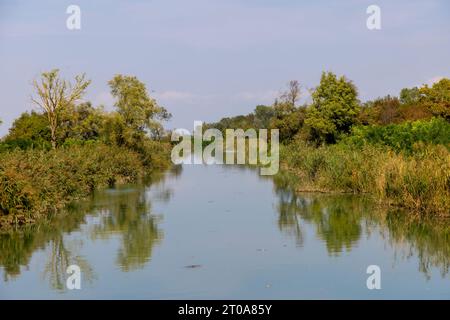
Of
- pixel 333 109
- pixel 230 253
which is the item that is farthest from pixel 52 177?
pixel 333 109

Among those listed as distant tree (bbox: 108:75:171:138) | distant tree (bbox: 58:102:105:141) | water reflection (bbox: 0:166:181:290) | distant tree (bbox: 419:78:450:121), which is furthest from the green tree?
water reflection (bbox: 0:166:181:290)

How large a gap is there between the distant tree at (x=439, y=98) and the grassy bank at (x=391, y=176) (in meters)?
19.7

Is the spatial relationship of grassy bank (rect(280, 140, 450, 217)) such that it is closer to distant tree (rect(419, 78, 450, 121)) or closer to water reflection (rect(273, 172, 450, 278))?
water reflection (rect(273, 172, 450, 278))

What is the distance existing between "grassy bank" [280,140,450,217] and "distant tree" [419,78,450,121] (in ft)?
64.6

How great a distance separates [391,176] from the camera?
59.6ft

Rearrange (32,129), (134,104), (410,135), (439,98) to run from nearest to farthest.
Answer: (410,135)
(134,104)
(439,98)
(32,129)

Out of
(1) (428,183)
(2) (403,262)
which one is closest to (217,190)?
(1) (428,183)

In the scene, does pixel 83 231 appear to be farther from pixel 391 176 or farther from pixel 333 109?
pixel 333 109

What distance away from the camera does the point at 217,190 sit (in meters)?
27.6

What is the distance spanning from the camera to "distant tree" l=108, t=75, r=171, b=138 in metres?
39.4

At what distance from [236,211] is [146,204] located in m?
3.49

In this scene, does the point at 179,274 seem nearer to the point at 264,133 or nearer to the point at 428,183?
the point at 428,183

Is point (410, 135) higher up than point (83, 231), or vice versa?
point (410, 135)

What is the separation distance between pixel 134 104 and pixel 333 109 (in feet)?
40.5
